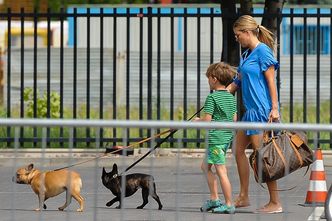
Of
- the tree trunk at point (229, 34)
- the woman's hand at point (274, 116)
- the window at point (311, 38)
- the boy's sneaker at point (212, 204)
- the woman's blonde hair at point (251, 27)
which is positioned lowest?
the boy's sneaker at point (212, 204)

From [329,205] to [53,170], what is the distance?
249 centimetres

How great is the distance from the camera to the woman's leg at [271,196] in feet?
24.4

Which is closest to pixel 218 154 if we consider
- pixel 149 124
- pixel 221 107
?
pixel 221 107

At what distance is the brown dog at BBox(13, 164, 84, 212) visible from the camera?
691 centimetres

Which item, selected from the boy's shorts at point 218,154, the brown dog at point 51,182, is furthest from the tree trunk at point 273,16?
the brown dog at point 51,182

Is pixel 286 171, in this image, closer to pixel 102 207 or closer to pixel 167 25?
pixel 102 207

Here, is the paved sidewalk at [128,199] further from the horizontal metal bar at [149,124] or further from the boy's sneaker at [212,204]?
the horizontal metal bar at [149,124]

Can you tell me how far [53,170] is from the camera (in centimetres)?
704

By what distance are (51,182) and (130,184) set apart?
155cm

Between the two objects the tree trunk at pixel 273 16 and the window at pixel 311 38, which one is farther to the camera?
the window at pixel 311 38

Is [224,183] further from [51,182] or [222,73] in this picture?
[51,182]

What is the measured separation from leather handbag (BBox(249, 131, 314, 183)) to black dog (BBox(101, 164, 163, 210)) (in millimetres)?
844

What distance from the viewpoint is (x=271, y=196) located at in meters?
8.55

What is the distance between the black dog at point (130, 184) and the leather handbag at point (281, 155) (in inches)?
33.2
